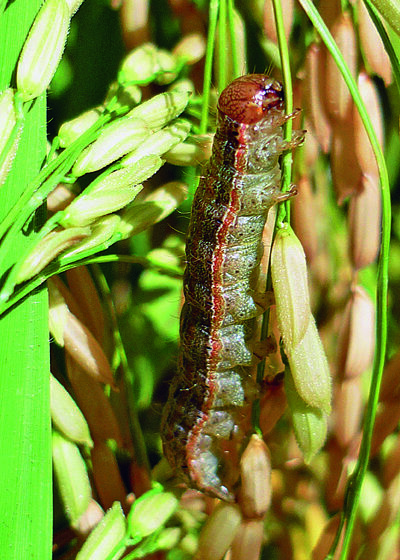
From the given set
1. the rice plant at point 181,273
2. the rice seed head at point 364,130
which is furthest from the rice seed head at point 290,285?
the rice seed head at point 364,130

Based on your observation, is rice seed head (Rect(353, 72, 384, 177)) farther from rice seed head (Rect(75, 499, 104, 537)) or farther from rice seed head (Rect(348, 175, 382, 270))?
rice seed head (Rect(75, 499, 104, 537))

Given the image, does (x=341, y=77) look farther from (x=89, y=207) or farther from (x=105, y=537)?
(x=105, y=537)

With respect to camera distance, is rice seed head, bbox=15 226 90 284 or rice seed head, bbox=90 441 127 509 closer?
rice seed head, bbox=15 226 90 284

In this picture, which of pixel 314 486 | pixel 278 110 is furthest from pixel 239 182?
pixel 314 486

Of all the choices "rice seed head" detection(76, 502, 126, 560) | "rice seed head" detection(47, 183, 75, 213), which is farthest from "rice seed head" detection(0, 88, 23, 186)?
"rice seed head" detection(76, 502, 126, 560)

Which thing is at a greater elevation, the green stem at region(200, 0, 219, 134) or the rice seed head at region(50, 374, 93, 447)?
the green stem at region(200, 0, 219, 134)

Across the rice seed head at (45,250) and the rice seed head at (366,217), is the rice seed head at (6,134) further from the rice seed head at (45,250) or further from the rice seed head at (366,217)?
the rice seed head at (366,217)
